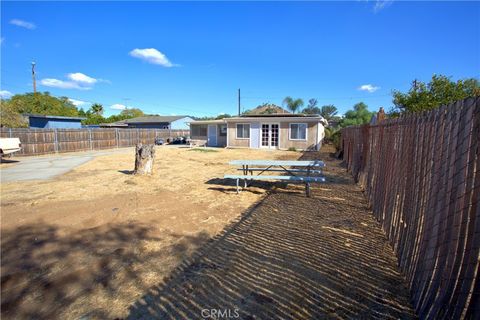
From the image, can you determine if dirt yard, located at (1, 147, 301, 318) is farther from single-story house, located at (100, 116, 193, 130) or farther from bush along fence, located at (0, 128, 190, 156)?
single-story house, located at (100, 116, 193, 130)

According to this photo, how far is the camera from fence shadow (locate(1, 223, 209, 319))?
2564mm

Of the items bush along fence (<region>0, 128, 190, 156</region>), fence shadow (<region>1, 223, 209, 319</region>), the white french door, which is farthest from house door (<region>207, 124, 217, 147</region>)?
fence shadow (<region>1, 223, 209, 319</region>)

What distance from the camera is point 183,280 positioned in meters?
2.90

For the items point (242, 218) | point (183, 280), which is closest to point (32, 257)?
point (183, 280)

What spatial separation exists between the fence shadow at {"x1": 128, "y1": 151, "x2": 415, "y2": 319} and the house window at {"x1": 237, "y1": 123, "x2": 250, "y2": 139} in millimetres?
17958

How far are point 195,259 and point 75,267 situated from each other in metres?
1.56

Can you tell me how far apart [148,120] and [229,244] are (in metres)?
40.9

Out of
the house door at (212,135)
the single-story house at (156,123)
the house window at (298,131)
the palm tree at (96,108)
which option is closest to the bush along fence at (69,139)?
the house door at (212,135)

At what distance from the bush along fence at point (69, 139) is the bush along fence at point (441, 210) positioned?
854 inches

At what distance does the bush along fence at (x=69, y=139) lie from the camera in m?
17.2

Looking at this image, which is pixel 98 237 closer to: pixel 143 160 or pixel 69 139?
pixel 143 160

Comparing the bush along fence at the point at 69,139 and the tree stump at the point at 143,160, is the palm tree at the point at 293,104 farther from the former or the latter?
the tree stump at the point at 143,160

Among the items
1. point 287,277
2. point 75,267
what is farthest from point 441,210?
point 75,267

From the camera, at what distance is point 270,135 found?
70.1 ft
